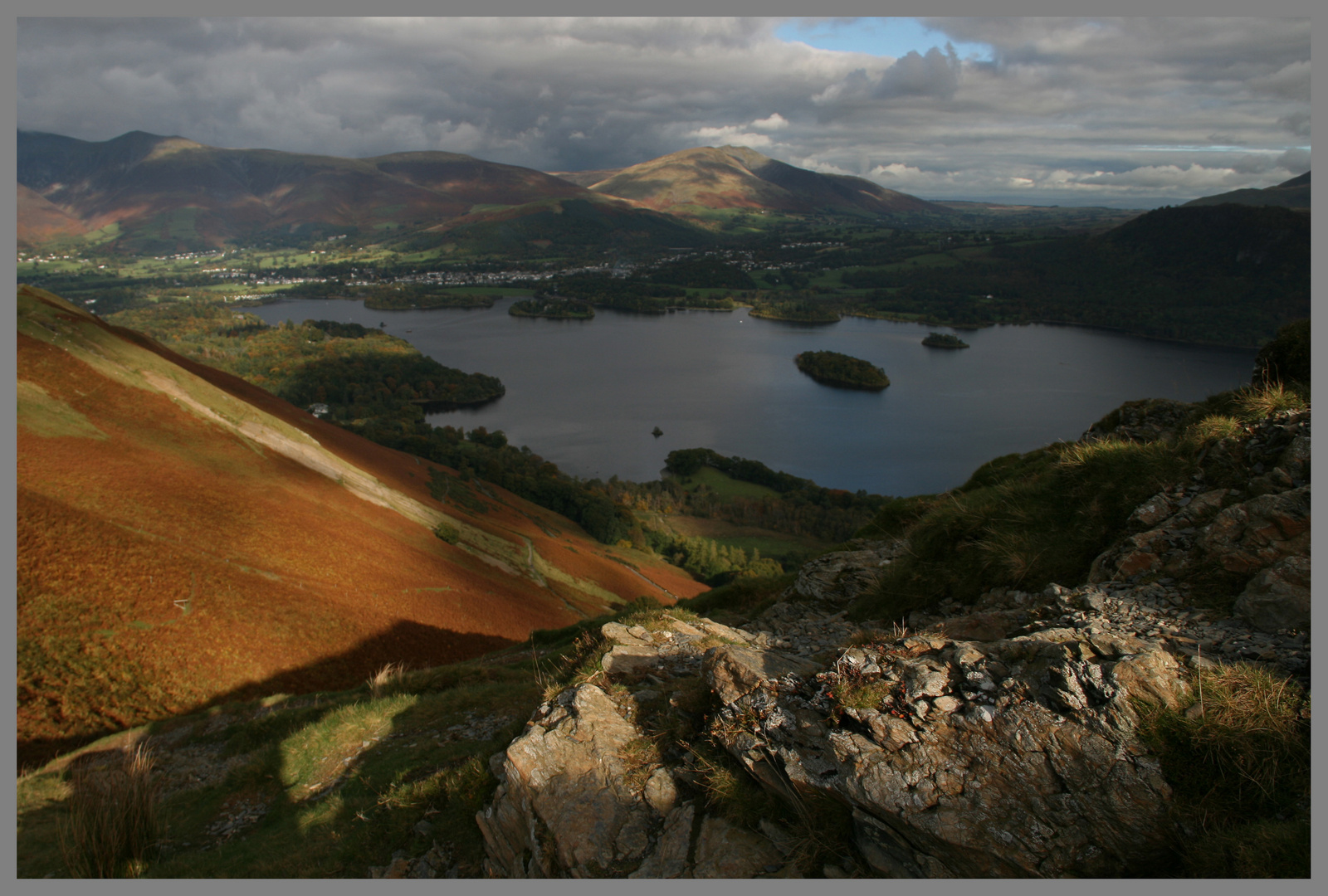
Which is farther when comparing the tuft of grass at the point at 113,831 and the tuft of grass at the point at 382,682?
the tuft of grass at the point at 382,682

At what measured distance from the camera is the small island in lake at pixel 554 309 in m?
164

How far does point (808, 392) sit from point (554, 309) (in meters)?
85.7

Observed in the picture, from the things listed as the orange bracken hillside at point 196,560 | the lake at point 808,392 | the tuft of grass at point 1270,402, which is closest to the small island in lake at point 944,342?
the lake at point 808,392

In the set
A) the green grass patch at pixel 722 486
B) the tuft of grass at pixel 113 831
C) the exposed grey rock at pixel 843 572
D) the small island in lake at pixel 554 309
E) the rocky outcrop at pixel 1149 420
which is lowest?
the green grass patch at pixel 722 486

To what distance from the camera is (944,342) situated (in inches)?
5098

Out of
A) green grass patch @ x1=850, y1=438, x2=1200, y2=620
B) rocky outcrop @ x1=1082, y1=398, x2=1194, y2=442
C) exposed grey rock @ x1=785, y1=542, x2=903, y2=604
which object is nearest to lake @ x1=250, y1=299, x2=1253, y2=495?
rocky outcrop @ x1=1082, y1=398, x2=1194, y2=442

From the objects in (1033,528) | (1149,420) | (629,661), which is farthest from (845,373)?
(629,661)

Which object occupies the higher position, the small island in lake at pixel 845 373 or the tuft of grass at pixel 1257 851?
the tuft of grass at pixel 1257 851

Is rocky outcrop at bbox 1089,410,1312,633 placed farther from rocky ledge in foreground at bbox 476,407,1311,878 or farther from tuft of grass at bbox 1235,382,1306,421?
tuft of grass at bbox 1235,382,1306,421

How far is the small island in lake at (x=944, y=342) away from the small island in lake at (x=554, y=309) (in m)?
81.2

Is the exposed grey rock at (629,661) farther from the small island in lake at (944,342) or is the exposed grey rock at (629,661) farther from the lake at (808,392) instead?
the small island in lake at (944,342)

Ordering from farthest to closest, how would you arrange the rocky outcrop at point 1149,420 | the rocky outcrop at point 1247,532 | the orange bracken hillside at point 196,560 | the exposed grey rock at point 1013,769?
1. the orange bracken hillside at point 196,560
2. the rocky outcrop at point 1149,420
3. the rocky outcrop at point 1247,532
4. the exposed grey rock at point 1013,769

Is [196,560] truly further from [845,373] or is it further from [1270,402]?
[845,373]

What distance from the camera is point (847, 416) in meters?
91.7
